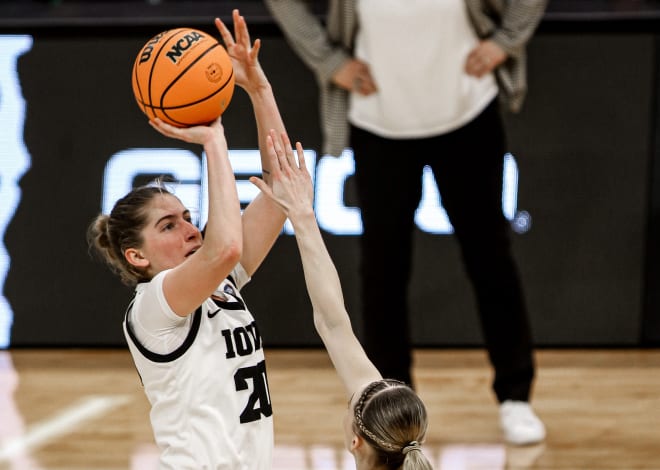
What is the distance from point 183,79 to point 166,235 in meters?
0.37

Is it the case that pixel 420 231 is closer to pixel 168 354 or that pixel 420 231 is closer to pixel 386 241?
pixel 386 241

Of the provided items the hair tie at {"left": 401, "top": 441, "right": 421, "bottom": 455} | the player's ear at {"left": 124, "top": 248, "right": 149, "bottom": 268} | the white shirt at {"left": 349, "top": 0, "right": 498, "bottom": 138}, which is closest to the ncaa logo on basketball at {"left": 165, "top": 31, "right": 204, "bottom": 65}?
the player's ear at {"left": 124, "top": 248, "right": 149, "bottom": 268}

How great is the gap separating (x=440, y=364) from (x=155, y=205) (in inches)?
115

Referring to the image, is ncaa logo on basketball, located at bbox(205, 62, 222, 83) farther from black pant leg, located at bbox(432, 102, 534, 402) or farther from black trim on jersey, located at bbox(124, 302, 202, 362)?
black pant leg, located at bbox(432, 102, 534, 402)

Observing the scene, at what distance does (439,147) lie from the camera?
13.7 feet

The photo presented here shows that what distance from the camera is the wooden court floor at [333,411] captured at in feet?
13.0

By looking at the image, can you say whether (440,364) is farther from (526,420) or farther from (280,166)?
(280,166)

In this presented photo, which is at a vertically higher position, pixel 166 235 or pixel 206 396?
pixel 166 235

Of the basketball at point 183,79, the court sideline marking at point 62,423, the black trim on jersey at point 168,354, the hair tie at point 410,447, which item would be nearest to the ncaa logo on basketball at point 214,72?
the basketball at point 183,79

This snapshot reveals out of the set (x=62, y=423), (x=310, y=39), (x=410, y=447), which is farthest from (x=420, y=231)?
(x=410, y=447)

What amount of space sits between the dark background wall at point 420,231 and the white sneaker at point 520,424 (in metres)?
1.17

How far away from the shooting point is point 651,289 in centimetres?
525

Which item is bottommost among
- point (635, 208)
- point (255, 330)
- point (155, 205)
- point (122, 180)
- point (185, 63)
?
point (635, 208)

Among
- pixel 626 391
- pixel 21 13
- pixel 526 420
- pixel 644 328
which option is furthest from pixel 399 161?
pixel 21 13
